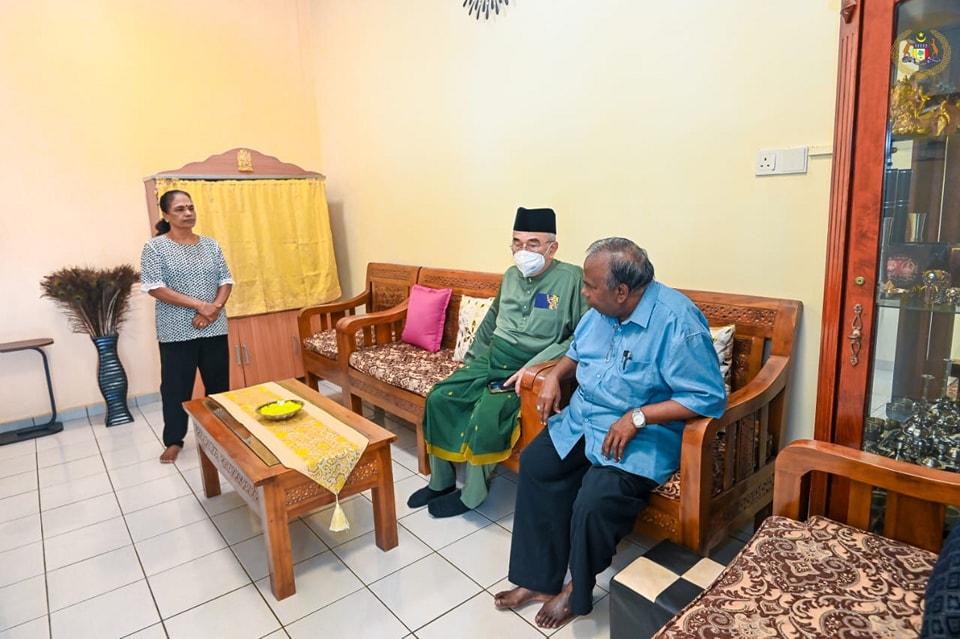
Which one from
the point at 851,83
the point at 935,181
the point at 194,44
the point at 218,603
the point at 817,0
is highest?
the point at 194,44

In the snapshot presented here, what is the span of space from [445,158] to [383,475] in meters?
2.04

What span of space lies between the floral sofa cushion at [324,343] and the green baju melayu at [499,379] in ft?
3.74

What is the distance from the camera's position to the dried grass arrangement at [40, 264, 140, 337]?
346 centimetres

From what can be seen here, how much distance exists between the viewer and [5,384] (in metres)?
3.54

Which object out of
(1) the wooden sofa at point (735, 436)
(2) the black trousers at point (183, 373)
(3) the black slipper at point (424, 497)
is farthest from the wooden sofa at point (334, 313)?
(1) the wooden sofa at point (735, 436)

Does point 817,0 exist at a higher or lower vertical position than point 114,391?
higher

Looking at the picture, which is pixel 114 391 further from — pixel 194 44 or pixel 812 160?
pixel 812 160

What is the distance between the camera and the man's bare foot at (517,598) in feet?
5.88

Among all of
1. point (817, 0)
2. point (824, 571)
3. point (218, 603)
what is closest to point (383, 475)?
point (218, 603)

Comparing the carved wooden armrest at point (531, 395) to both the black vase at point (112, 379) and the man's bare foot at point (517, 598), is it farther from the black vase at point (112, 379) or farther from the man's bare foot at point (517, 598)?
the black vase at point (112, 379)

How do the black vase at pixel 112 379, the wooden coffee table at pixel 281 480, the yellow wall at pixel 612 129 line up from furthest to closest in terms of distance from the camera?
the black vase at pixel 112 379
the yellow wall at pixel 612 129
the wooden coffee table at pixel 281 480

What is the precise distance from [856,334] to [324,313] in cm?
304

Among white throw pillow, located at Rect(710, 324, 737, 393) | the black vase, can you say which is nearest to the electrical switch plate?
white throw pillow, located at Rect(710, 324, 737, 393)

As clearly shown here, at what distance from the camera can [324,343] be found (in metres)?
3.54
